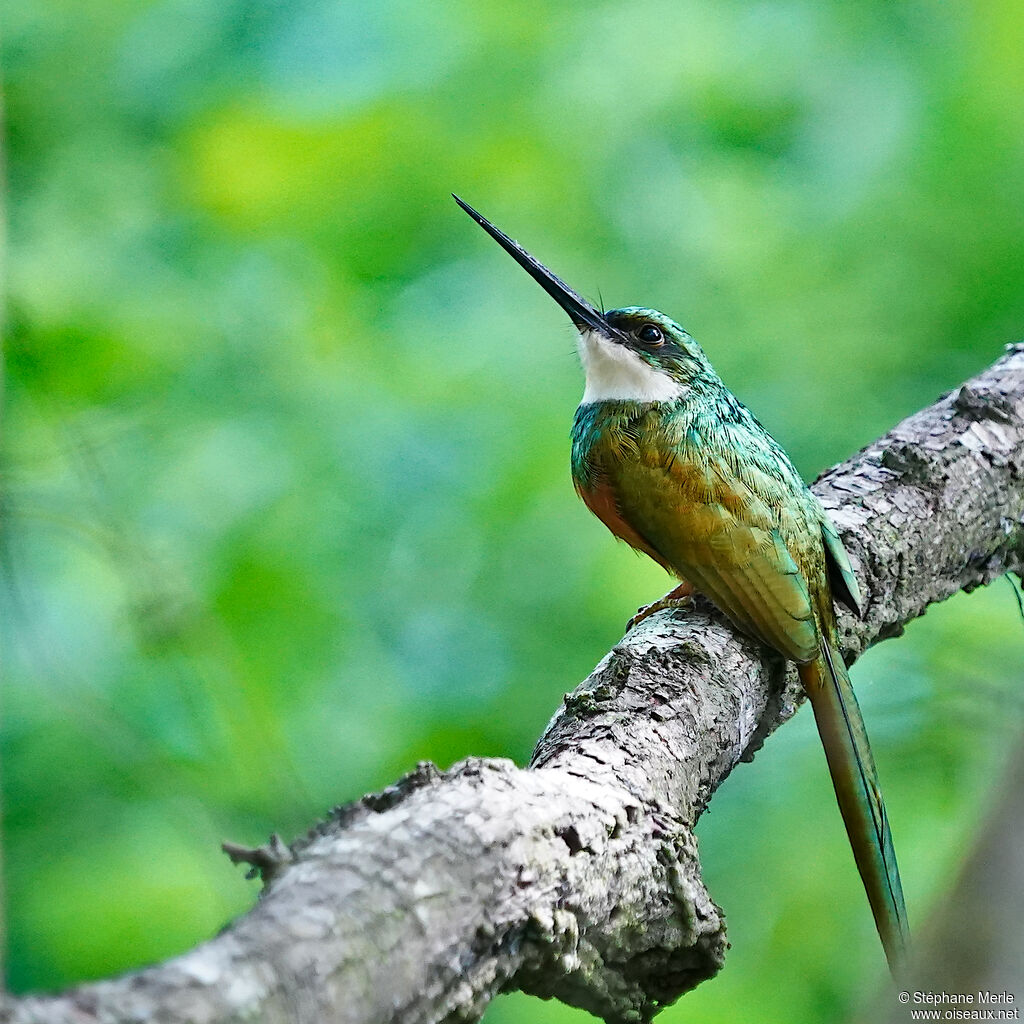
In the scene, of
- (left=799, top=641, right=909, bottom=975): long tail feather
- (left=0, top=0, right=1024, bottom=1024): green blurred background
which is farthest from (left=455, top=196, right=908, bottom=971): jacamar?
(left=0, top=0, right=1024, bottom=1024): green blurred background

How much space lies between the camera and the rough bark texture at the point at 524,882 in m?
0.93

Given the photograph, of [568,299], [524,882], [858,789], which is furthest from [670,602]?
[524,882]

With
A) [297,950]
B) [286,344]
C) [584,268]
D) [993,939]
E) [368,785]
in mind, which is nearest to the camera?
[993,939]

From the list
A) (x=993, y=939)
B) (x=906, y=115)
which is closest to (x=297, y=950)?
(x=993, y=939)

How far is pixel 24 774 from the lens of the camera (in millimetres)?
3232

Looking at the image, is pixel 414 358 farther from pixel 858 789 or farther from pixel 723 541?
pixel 858 789

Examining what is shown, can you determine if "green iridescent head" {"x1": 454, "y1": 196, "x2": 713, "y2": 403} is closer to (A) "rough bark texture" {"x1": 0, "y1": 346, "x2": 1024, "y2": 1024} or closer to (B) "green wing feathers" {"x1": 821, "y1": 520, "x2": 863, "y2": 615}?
(B) "green wing feathers" {"x1": 821, "y1": 520, "x2": 863, "y2": 615}

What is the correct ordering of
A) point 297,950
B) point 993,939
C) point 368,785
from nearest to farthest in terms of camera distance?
1. point 993,939
2. point 297,950
3. point 368,785

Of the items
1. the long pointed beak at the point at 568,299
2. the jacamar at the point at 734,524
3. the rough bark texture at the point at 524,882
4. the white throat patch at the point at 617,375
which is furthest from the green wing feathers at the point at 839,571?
the long pointed beak at the point at 568,299

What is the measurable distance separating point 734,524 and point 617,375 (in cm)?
84

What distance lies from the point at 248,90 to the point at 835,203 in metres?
2.18

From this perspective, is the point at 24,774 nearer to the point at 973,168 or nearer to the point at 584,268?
the point at 584,268

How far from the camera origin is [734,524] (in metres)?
2.54

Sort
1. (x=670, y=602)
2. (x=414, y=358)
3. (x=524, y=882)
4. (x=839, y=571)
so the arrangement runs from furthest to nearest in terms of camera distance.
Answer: (x=414, y=358)
(x=670, y=602)
(x=839, y=571)
(x=524, y=882)
